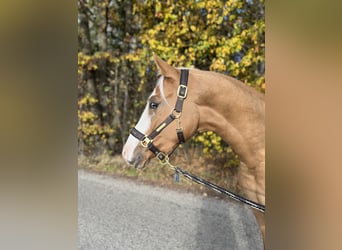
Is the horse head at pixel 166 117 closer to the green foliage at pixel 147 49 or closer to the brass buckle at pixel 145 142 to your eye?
the brass buckle at pixel 145 142

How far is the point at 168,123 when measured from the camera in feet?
5.55

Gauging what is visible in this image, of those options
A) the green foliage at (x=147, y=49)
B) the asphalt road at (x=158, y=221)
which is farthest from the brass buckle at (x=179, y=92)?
the green foliage at (x=147, y=49)

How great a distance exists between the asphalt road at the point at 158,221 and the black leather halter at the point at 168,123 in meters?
1.63

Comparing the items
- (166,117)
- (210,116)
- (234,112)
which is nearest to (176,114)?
(166,117)

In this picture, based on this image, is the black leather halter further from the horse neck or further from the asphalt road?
the asphalt road

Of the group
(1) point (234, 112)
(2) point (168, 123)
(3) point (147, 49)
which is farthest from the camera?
(3) point (147, 49)

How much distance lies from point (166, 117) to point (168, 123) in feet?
0.10

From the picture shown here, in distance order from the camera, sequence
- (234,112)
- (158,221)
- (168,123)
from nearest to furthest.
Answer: (234,112) → (168,123) → (158,221)

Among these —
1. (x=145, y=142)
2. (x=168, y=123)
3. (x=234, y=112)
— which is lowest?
(x=145, y=142)

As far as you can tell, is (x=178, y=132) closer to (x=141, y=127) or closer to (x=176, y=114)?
(x=176, y=114)

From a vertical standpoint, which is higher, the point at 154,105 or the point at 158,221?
the point at 154,105
